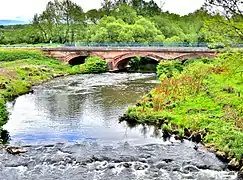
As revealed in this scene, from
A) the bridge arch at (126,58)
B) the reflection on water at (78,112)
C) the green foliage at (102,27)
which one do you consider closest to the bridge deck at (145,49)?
the bridge arch at (126,58)

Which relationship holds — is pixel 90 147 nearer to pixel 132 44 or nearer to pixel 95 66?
pixel 95 66

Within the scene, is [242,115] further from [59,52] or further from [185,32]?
[185,32]

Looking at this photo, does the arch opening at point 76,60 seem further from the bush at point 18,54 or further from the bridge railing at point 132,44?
the bush at point 18,54

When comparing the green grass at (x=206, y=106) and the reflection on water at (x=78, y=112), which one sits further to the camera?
the reflection on water at (x=78, y=112)

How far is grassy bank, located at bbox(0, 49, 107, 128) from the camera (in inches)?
2161

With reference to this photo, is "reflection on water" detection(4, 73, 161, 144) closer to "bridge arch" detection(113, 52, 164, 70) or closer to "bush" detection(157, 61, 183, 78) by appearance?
"bush" detection(157, 61, 183, 78)

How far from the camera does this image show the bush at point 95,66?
256 feet

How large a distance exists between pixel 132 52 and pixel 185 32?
115 feet

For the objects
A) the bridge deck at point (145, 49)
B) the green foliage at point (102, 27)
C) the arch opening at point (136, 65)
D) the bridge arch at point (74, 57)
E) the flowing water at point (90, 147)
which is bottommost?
the flowing water at point (90, 147)

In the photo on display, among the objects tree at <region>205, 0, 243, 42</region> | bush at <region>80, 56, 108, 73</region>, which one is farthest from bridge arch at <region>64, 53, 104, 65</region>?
tree at <region>205, 0, 243, 42</region>

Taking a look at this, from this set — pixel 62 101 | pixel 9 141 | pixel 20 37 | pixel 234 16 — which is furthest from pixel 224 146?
pixel 20 37

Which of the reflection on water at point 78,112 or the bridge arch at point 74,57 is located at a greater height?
the bridge arch at point 74,57

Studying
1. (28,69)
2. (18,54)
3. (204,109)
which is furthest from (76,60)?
(204,109)

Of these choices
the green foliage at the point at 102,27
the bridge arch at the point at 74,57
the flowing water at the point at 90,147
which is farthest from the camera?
the green foliage at the point at 102,27
